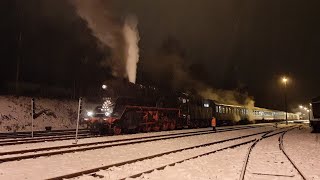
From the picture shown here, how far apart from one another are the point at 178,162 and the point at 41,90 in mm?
31629

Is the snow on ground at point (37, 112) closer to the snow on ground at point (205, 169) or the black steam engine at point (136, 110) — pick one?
the black steam engine at point (136, 110)

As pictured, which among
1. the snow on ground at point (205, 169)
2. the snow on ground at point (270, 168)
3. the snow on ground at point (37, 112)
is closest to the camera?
the snow on ground at point (205, 169)

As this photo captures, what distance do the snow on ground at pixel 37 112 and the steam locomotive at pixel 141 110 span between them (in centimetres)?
1046

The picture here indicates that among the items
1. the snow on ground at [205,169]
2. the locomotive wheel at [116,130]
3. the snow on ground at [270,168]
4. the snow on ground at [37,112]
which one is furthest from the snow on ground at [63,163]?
the snow on ground at [37,112]

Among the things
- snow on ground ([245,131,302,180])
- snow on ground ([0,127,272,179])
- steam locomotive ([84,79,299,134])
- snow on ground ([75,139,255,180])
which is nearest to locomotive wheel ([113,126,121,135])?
steam locomotive ([84,79,299,134])

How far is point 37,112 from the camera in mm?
31891

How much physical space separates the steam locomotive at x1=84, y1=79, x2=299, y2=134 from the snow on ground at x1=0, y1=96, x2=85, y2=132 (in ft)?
34.3

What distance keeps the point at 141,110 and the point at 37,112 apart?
1386cm

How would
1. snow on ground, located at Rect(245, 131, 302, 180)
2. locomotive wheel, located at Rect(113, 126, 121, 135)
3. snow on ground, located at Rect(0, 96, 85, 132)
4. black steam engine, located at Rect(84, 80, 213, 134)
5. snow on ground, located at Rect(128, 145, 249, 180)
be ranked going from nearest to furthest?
snow on ground, located at Rect(128, 145, 249, 180), snow on ground, located at Rect(245, 131, 302, 180), black steam engine, located at Rect(84, 80, 213, 134), locomotive wheel, located at Rect(113, 126, 121, 135), snow on ground, located at Rect(0, 96, 85, 132)

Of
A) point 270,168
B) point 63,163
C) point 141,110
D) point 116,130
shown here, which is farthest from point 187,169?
point 141,110

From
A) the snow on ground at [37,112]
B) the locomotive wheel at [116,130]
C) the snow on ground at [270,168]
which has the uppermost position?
the snow on ground at [37,112]

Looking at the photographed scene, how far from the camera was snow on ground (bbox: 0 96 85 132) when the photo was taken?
2834 cm

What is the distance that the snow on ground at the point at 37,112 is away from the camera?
28344 mm

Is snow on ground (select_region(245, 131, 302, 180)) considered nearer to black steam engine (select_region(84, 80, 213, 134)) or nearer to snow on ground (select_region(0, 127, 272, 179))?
snow on ground (select_region(0, 127, 272, 179))
